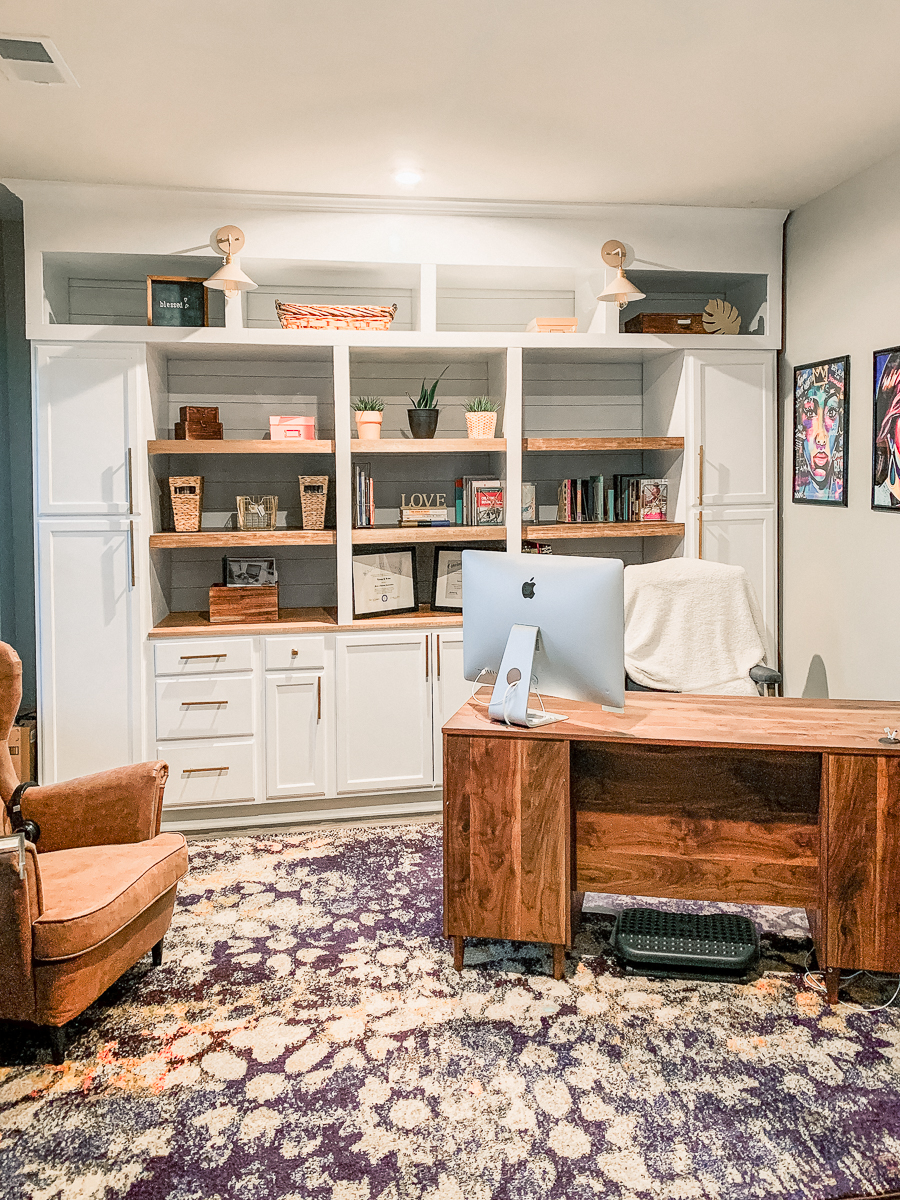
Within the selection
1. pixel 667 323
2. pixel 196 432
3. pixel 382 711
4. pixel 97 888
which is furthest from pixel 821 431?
pixel 97 888

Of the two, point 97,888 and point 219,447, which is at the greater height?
point 219,447

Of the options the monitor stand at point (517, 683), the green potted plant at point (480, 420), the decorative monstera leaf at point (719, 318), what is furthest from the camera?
the decorative monstera leaf at point (719, 318)

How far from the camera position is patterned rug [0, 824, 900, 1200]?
1947mm

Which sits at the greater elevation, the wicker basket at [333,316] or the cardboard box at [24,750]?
the wicker basket at [333,316]

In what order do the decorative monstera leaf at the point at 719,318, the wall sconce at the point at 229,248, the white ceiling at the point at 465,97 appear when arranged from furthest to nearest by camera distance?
1. the decorative monstera leaf at the point at 719,318
2. the wall sconce at the point at 229,248
3. the white ceiling at the point at 465,97

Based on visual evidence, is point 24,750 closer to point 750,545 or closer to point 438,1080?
point 438,1080

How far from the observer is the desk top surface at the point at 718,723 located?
257 centimetres

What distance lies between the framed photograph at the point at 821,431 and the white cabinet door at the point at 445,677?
174 cm

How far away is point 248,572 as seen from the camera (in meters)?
4.30

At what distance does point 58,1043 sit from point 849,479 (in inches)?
137

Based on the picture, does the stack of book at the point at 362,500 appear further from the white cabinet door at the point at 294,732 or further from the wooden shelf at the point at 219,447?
the white cabinet door at the point at 294,732

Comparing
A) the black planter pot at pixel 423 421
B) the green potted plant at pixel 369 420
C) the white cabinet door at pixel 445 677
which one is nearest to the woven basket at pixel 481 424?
the black planter pot at pixel 423 421

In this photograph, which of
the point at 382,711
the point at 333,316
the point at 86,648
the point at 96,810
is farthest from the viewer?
the point at 382,711

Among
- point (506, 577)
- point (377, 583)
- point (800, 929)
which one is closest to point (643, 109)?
point (506, 577)
